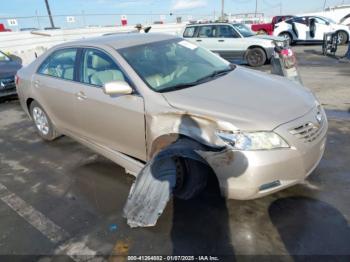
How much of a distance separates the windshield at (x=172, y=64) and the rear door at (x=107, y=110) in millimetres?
218

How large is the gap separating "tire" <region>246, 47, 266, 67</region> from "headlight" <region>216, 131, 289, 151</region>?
946 cm

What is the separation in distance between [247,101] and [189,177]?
896mm

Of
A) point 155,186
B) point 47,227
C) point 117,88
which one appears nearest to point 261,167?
point 155,186

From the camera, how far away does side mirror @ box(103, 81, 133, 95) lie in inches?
117

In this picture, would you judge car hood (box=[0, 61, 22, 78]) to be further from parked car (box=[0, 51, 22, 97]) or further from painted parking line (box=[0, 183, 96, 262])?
painted parking line (box=[0, 183, 96, 262])

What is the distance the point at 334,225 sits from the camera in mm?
2619

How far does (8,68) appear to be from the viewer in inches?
320

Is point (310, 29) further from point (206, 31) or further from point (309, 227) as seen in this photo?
point (309, 227)

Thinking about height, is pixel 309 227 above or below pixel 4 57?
below

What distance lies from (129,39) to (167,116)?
1.42m

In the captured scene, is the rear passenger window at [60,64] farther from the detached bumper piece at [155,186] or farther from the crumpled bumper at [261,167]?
the crumpled bumper at [261,167]

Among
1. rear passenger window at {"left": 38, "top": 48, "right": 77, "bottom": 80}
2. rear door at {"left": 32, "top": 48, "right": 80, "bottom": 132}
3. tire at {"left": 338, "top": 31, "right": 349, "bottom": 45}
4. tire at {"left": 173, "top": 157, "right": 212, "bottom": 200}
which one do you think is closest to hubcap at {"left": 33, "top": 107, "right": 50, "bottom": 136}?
rear door at {"left": 32, "top": 48, "right": 80, "bottom": 132}

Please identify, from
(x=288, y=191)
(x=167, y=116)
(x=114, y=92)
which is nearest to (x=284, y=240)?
(x=288, y=191)

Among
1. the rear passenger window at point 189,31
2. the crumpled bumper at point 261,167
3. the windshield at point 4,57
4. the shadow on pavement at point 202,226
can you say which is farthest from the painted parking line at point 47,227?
the rear passenger window at point 189,31
